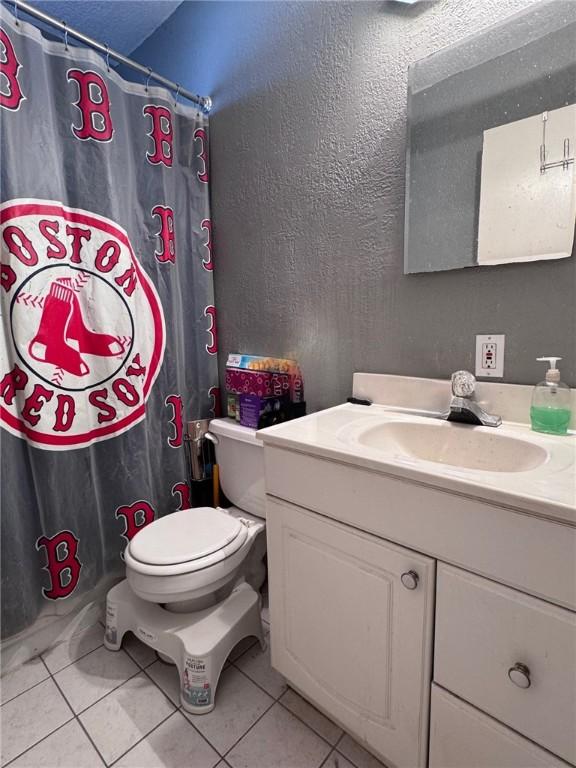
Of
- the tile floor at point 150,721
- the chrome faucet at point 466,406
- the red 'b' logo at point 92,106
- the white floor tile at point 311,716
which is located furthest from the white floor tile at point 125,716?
the red 'b' logo at point 92,106

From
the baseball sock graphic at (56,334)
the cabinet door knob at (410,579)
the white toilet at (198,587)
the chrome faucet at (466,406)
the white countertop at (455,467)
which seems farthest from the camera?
the baseball sock graphic at (56,334)

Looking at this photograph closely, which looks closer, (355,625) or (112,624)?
Answer: (355,625)

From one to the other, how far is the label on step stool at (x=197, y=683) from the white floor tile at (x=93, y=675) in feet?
0.83

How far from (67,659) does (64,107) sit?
5.80 ft

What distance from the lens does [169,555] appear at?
3.44 ft

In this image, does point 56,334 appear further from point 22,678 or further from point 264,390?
point 22,678

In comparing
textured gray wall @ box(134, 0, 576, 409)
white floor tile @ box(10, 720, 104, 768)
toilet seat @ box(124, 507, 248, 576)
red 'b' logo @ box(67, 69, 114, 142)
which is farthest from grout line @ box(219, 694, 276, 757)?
red 'b' logo @ box(67, 69, 114, 142)

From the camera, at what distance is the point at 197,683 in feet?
3.31

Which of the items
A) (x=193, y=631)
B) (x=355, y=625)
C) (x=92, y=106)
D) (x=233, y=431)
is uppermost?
(x=92, y=106)

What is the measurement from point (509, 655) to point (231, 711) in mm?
804

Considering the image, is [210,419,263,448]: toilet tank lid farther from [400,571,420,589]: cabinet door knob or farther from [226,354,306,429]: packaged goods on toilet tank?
[400,571,420,589]: cabinet door knob

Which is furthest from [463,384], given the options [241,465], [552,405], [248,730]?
[248,730]

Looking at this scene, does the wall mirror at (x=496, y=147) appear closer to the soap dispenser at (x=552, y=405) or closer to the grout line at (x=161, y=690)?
the soap dispenser at (x=552, y=405)

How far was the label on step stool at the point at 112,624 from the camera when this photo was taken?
1217 mm
